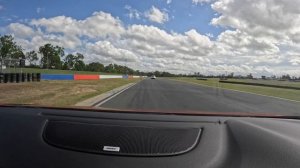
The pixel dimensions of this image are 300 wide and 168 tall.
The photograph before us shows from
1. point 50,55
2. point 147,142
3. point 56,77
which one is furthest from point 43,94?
point 50,55

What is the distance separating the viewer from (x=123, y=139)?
271 cm

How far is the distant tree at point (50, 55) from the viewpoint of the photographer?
15662 cm

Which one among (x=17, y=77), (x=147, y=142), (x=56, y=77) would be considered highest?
(x=147, y=142)

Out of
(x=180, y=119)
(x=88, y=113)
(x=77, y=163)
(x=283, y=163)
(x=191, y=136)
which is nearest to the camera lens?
(x=283, y=163)

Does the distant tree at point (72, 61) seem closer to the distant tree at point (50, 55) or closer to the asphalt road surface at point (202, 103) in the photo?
the distant tree at point (50, 55)

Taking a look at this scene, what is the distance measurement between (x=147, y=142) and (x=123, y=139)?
0.61 feet

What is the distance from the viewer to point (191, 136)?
2.73 metres

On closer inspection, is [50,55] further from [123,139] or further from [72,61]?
[123,139]

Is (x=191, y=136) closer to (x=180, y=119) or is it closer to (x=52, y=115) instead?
(x=180, y=119)

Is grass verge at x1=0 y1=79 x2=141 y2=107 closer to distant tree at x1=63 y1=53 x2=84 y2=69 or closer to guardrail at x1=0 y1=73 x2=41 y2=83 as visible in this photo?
guardrail at x1=0 y1=73 x2=41 y2=83

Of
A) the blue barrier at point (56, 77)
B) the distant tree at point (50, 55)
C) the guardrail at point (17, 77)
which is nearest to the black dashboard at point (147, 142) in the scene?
the guardrail at point (17, 77)

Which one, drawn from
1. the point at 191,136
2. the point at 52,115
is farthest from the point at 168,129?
the point at 52,115

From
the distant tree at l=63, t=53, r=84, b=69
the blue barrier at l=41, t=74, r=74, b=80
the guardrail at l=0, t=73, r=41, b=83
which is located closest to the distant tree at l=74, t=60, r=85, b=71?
the distant tree at l=63, t=53, r=84, b=69

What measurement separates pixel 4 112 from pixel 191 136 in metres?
1.90
